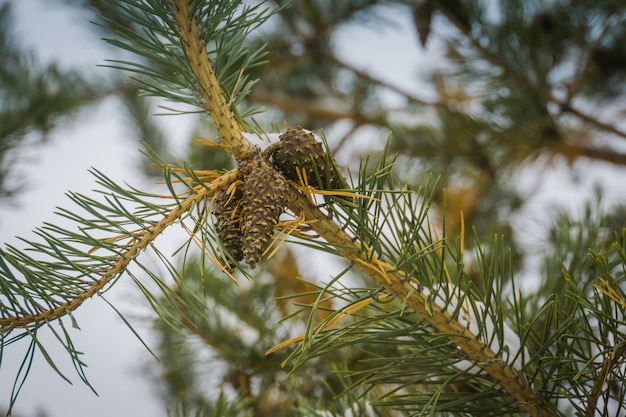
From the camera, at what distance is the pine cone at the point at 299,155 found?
0.39 m

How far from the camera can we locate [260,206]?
0.36 metres

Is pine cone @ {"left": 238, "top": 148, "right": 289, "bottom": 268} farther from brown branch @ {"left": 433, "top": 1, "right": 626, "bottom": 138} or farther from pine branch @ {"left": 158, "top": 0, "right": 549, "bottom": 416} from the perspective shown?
brown branch @ {"left": 433, "top": 1, "right": 626, "bottom": 138}

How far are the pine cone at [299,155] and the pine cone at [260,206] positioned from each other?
0.7 inches

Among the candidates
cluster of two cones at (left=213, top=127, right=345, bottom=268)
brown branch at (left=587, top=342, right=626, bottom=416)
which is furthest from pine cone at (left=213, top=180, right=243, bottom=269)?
brown branch at (left=587, top=342, right=626, bottom=416)

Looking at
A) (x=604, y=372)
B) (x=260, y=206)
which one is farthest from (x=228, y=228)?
(x=604, y=372)

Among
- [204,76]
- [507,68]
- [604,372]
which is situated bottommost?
[604,372]

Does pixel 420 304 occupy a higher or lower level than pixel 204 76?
lower

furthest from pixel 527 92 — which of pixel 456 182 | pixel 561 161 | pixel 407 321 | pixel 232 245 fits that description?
pixel 232 245

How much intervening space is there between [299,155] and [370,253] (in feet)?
0.30

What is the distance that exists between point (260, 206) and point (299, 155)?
47 millimetres

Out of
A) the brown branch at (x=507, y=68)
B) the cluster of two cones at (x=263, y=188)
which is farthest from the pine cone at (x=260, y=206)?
the brown branch at (x=507, y=68)

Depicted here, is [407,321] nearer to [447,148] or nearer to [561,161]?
[447,148]

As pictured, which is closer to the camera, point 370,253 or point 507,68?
point 370,253

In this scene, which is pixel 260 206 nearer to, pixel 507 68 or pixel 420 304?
pixel 420 304
